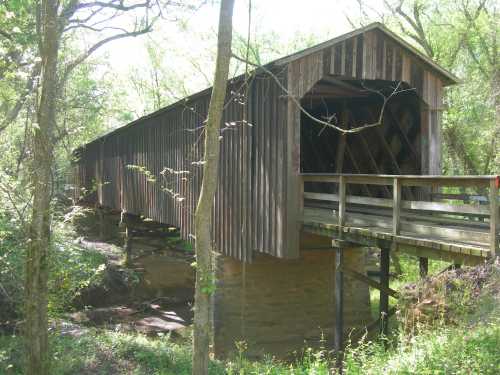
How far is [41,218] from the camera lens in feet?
20.9

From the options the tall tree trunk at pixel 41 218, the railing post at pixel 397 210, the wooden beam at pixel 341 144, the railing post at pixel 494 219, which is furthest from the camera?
the wooden beam at pixel 341 144

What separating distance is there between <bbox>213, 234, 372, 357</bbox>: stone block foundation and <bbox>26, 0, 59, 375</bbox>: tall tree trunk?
4.37m

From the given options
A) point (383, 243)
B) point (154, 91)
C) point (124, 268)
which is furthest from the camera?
point (154, 91)

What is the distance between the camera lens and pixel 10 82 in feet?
37.9

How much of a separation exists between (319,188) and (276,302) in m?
3.56

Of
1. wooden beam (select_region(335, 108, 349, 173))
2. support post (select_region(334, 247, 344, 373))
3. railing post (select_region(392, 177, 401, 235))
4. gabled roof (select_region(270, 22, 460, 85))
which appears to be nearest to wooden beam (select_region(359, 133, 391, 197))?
wooden beam (select_region(335, 108, 349, 173))

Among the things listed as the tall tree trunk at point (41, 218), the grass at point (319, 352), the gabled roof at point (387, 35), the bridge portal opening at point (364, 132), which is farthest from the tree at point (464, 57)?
A: the tall tree trunk at point (41, 218)

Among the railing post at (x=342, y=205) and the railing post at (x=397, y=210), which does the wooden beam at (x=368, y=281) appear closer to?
the railing post at (x=342, y=205)

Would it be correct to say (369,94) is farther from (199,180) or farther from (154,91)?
(154,91)

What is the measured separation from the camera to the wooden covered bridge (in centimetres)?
730

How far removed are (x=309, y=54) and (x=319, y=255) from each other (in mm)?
4673

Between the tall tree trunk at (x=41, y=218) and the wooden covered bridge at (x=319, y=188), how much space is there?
192 centimetres

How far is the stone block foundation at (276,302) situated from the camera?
409 inches

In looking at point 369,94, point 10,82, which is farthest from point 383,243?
point 10,82
